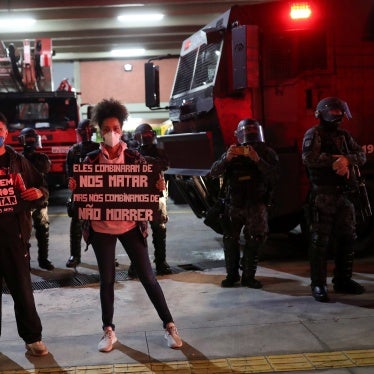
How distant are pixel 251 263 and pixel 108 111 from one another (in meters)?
2.45

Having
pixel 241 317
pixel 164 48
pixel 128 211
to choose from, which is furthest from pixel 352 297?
pixel 164 48

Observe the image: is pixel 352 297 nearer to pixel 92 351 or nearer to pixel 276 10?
pixel 92 351

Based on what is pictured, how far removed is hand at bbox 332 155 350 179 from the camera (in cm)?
509

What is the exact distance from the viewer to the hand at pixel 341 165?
16.7 feet

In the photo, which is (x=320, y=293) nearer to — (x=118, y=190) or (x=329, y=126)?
(x=329, y=126)

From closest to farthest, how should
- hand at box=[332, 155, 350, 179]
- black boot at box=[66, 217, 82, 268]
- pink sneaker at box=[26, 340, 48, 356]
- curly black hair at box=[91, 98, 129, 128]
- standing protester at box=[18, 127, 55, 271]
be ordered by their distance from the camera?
pink sneaker at box=[26, 340, 48, 356] < curly black hair at box=[91, 98, 129, 128] < hand at box=[332, 155, 350, 179] < standing protester at box=[18, 127, 55, 271] < black boot at box=[66, 217, 82, 268]

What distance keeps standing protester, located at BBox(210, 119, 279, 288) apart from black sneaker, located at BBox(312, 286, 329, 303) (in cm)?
68

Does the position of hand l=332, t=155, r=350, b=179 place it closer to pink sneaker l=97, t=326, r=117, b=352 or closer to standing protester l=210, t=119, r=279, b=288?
standing protester l=210, t=119, r=279, b=288

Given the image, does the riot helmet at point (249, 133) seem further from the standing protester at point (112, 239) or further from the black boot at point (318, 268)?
the standing protester at point (112, 239)

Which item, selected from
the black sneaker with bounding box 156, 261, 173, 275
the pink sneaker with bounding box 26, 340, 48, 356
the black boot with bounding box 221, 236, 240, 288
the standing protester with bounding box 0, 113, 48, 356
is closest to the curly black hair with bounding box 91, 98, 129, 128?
the standing protester with bounding box 0, 113, 48, 356

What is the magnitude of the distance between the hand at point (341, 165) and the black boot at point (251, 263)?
1.15 m

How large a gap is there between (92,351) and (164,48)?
Answer: 20.7 meters

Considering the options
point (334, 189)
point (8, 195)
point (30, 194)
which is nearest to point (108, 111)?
point (30, 194)

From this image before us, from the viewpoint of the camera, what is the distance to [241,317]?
16.3ft
